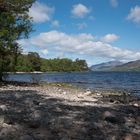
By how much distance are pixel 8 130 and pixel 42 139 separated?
4.07 ft

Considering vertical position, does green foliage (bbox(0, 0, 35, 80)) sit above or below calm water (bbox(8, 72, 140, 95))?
above

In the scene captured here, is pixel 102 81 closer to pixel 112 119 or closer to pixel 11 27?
pixel 11 27

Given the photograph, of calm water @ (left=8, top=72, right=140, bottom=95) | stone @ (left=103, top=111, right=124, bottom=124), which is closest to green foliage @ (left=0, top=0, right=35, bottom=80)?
calm water @ (left=8, top=72, right=140, bottom=95)

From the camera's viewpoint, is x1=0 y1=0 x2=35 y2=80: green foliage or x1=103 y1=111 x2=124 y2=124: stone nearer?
x1=103 y1=111 x2=124 y2=124: stone

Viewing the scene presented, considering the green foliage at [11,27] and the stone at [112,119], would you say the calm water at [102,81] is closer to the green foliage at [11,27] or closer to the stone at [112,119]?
the green foliage at [11,27]

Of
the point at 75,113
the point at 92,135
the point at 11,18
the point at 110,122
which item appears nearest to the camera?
the point at 92,135

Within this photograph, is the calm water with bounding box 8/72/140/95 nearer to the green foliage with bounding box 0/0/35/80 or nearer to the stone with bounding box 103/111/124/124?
the green foliage with bounding box 0/0/35/80

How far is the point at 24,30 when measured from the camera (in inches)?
1737

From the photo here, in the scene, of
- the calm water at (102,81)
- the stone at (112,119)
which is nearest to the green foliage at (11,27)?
the calm water at (102,81)

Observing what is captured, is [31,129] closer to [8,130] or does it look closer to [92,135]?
[8,130]

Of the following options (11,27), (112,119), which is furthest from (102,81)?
(112,119)

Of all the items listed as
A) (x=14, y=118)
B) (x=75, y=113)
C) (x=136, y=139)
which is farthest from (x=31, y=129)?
(x=75, y=113)

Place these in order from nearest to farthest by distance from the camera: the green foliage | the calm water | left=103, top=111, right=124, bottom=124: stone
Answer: left=103, top=111, right=124, bottom=124: stone → the green foliage → the calm water

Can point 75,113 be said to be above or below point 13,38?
below
